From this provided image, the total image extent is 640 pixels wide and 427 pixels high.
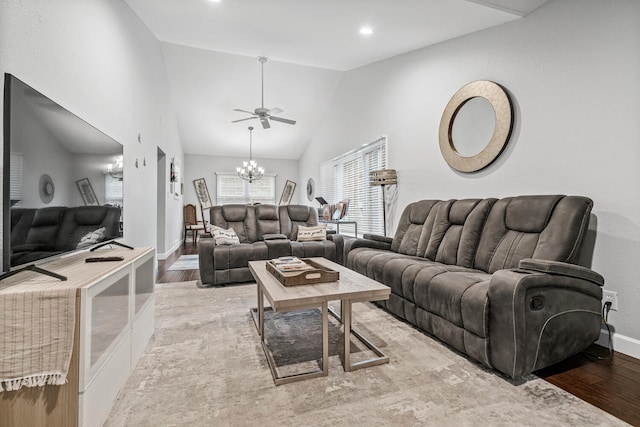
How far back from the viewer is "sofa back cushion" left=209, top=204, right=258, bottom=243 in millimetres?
4340

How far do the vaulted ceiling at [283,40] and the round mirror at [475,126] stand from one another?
640mm

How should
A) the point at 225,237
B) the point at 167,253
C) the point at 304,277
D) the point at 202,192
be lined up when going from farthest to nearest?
the point at 202,192, the point at 167,253, the point at 225,237, the point at 304,277

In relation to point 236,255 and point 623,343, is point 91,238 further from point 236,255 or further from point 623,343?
point 623,343

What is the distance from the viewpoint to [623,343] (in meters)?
2.00

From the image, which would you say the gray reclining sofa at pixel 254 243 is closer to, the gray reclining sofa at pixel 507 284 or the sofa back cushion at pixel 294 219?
the sofa back cushion at pixel 294 219

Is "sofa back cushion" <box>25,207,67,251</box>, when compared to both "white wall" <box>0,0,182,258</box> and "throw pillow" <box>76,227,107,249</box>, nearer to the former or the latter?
"throw pillow" <box>76,227,107,249</box>

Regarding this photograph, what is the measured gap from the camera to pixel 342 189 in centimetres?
616

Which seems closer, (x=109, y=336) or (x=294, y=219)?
(x=109, y=336)

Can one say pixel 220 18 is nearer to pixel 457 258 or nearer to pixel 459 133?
pixel 459 133

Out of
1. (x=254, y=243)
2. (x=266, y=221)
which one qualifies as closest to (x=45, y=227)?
(x=254, y=243)

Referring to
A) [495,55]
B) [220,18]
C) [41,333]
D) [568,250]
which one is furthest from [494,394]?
[220,18]

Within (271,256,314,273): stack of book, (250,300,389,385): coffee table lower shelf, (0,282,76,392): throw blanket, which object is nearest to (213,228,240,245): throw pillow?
(271,256,314,273): stack of book

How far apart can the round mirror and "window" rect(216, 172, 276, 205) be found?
6.99m

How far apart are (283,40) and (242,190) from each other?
6.20m
